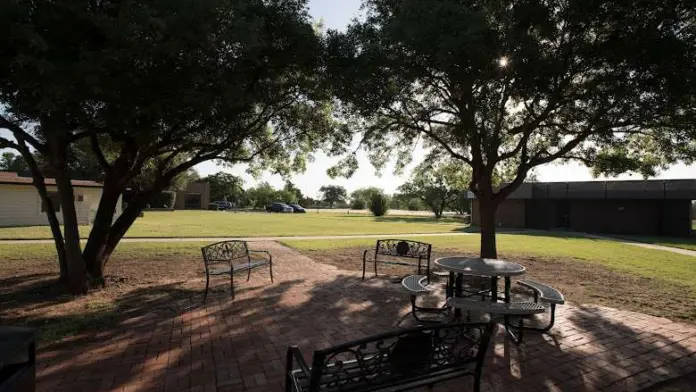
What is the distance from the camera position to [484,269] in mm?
5312

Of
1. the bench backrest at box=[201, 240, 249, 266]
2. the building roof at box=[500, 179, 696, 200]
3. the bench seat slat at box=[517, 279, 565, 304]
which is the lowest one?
the bench seat slat at box=[517, 279, 565, 304]

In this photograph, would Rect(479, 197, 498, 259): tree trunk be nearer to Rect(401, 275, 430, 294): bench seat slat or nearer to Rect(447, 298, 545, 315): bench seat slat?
Rect(401, 275, 430, 294): bench seat slat

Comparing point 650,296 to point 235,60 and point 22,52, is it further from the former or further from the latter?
point 22,52

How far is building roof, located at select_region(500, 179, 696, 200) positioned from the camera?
26.7 m

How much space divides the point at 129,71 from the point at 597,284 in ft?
33.8

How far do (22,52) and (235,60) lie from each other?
257 centimetres

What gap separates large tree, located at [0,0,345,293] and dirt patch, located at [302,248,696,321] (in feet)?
18.2

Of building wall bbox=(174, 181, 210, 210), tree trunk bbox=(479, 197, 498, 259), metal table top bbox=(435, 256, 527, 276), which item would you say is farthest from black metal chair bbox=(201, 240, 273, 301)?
building wall bbox=(174, 181, 210, 210)

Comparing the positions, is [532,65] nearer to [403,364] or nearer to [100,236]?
[403,364]

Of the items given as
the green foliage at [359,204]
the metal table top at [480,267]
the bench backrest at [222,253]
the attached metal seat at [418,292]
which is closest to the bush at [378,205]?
the green foliage at [359,204]

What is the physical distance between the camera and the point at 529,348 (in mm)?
4688

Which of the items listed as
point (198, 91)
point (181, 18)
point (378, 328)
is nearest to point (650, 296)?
point (378, 328)

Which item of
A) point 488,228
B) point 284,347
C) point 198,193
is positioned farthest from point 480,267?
point 198,193

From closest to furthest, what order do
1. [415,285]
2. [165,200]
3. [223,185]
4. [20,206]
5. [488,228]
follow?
[415,285], [488,228], [20,206], [165,200], [223,185]
